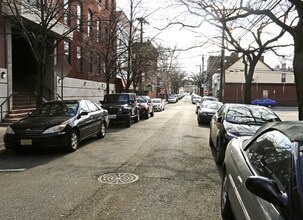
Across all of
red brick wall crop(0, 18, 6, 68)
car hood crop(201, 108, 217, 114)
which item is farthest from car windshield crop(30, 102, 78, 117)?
car hood crop(201, 108, 217, 114)

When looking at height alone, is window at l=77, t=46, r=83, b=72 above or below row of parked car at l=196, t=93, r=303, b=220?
above

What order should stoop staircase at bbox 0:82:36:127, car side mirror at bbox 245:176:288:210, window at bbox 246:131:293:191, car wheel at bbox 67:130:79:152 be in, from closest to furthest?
car side mirror at bbox 245:176:288:210 → window at bbox 246:131:293:191 → car wheel at bbox 67:130:79:152 → stoop staircase at bbox 0:82:36:127

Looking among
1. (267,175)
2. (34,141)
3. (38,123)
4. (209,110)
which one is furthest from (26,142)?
(209,110)

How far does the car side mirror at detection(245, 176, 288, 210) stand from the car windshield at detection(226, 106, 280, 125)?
245 inches

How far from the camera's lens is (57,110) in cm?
1041

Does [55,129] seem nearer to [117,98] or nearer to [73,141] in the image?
[73,141]

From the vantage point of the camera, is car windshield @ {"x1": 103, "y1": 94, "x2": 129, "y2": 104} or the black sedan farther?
car windshield @ {"x1": 103, "y1": 94, "x2": 129, "y2": 104}

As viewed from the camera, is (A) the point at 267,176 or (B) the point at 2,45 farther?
(B) the point at 2,45

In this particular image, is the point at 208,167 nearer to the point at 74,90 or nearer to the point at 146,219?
the point at 146,219

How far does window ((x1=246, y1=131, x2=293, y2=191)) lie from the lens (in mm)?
2867

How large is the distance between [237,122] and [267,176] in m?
5.73

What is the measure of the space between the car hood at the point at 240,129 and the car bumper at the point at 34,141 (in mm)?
4195

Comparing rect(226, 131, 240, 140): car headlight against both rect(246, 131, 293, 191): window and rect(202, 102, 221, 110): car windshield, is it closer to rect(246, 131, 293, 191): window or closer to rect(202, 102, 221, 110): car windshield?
rect(246, 131, 293, 191): window

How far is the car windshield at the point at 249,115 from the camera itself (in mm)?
8906
